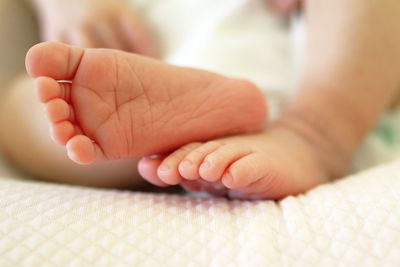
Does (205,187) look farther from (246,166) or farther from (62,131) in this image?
(62,131)

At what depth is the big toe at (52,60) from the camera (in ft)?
1.43

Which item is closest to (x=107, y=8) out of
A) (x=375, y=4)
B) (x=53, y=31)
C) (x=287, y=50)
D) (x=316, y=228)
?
(x=53, y=31)

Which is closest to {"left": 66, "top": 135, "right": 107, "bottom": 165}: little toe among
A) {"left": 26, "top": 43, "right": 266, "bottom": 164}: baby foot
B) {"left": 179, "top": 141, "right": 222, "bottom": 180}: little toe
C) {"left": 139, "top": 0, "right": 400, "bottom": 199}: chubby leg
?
{"left": 26, "top": 43, "right": 266, "bottom": 164}: baby foot

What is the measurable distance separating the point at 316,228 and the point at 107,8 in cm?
66

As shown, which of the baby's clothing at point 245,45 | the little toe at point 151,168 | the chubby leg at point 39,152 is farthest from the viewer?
the baby's clothing at point 245,45

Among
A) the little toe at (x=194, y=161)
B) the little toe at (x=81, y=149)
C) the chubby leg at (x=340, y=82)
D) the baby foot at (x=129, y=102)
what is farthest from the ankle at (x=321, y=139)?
the little toe at (x=81, y=149)

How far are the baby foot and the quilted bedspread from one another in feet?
0.26

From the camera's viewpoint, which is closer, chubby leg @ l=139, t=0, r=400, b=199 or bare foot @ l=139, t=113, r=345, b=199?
bare foot @ l=139, t=113, r=345, b=199

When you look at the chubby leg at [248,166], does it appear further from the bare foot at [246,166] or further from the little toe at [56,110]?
the little toe at [56,110]

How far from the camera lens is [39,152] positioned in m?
0.67

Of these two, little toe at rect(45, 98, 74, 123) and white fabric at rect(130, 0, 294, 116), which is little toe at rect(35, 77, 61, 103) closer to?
little toe at rect(45, 98, 74, 123)

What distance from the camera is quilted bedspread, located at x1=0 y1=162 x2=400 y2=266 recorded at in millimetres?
418

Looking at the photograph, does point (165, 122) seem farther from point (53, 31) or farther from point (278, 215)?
point (53, 31)

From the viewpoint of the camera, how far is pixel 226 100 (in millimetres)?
563
